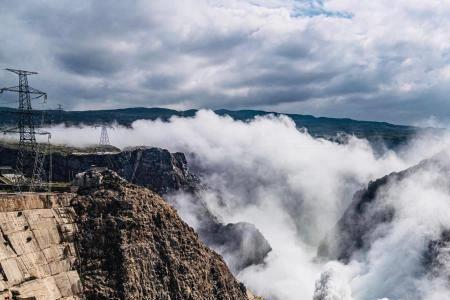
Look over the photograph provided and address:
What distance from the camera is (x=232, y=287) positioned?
497ft

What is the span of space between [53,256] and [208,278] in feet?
148

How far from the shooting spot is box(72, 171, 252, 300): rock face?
4616 inches

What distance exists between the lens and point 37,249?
341ft

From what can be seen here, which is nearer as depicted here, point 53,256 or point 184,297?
point 53,256

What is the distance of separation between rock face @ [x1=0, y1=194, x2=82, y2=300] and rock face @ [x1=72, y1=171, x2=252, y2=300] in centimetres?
367

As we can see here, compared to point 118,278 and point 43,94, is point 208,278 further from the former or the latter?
point 43,94

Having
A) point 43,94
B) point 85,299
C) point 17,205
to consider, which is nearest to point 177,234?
point 85,299

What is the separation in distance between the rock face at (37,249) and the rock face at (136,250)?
367 cm

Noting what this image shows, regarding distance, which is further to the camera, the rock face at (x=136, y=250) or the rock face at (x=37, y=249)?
the rock face at (x=136, y=250)

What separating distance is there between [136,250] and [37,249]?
24425 millimetres

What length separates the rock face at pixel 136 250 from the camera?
385 ft

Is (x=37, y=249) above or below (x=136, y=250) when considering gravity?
above

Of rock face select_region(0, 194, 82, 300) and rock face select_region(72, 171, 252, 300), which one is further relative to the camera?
rock face select_region(72, 171, 252, 300)

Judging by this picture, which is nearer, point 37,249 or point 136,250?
point 37,249
